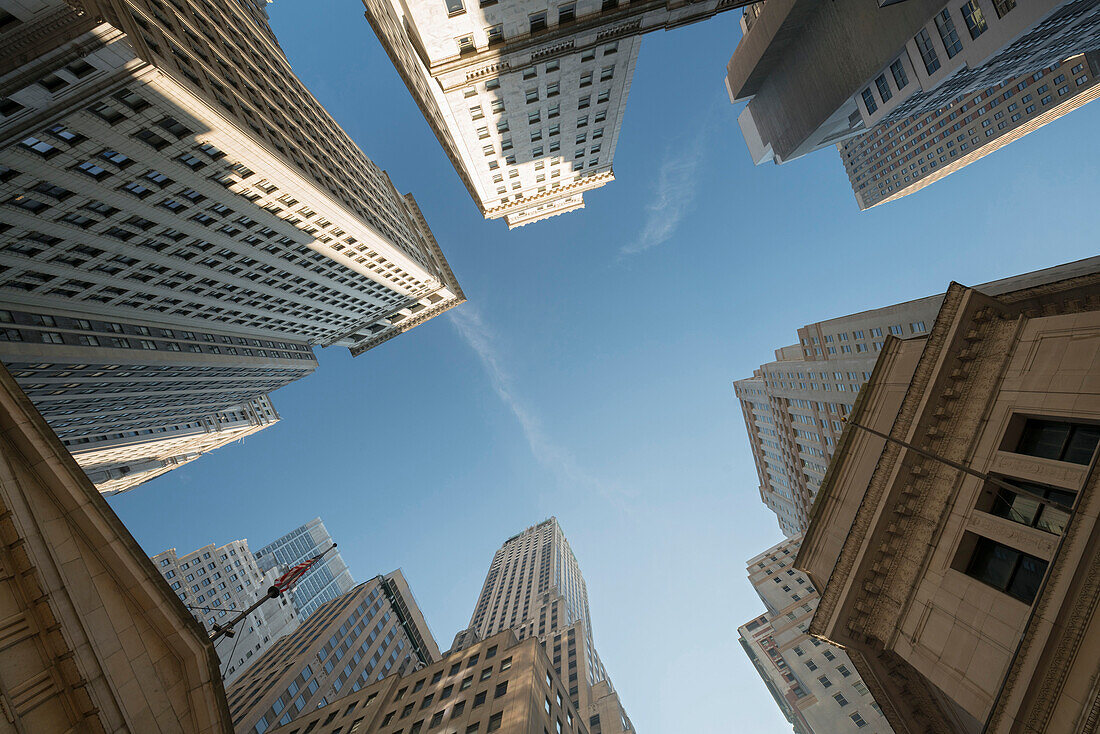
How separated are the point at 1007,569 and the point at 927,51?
56.8m

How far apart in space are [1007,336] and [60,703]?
25778mm

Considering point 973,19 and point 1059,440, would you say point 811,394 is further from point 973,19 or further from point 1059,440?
point 1059,440

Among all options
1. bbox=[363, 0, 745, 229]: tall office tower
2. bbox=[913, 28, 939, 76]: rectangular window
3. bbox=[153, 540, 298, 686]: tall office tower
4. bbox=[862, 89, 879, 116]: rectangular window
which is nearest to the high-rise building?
bbox=[913, 28, 939, 76]: rectangular window

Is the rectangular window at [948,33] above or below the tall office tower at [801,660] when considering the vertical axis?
above

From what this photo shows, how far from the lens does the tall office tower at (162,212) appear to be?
97.8 ft

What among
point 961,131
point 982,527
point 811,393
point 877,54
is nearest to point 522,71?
point 877,54

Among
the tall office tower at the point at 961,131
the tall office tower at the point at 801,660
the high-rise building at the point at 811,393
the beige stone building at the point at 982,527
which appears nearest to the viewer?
the beige stone building at the point at 982,527

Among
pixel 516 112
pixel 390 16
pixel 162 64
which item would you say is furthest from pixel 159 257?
pixel 516 112

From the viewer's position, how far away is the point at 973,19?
40.6 m

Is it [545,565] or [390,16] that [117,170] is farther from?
[545,565]

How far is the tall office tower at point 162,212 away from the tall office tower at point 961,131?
420ft

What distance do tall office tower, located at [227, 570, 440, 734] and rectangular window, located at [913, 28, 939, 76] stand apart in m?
104

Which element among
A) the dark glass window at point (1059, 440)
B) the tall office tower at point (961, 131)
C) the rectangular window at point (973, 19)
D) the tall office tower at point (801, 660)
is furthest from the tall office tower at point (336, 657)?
the tall office tower at point (961, 131)

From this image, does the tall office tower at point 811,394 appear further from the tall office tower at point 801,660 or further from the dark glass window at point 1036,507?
the dark glass window at point 1036,507
